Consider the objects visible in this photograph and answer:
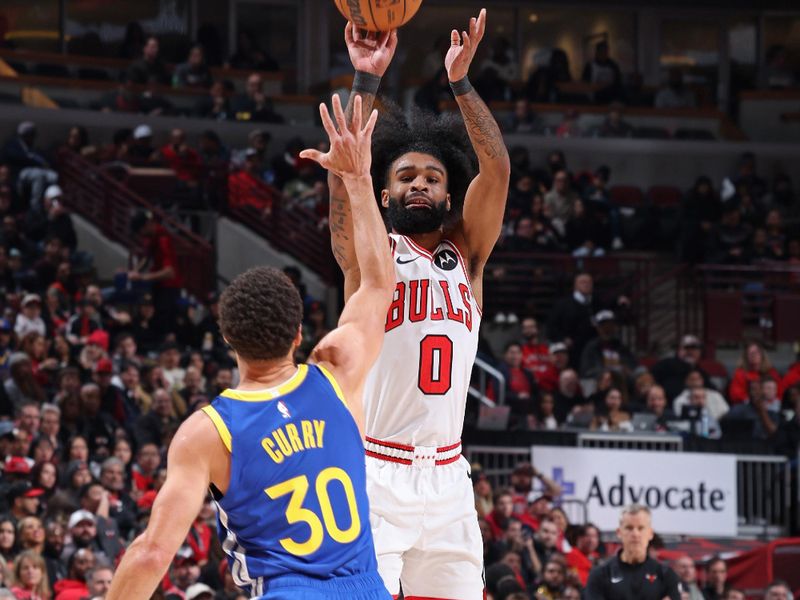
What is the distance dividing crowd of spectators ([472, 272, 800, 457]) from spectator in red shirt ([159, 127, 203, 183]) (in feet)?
16.7

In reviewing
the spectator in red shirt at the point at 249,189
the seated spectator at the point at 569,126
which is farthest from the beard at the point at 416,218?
the seated spectator at the point at 569,126

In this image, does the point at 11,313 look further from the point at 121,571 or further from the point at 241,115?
the point at 121,571

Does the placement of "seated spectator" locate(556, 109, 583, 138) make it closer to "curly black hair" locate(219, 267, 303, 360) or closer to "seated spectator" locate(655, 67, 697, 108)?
"seated spectator" locate(655, 67, 697, 108)

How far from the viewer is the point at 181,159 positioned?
19344 millimetres

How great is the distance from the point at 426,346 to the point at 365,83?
1.11 metres

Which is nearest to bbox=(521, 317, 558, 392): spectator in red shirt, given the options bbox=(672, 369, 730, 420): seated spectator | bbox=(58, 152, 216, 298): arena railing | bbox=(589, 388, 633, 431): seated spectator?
bbox=(589, 388, 633, 431): seated spectator

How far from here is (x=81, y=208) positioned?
18.6m

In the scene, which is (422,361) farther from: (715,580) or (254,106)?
(254,106)

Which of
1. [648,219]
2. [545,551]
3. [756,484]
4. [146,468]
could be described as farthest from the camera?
[648,219]

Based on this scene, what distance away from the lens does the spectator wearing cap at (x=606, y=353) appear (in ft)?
54.0

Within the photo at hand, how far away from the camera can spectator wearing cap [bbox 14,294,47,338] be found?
1400cm

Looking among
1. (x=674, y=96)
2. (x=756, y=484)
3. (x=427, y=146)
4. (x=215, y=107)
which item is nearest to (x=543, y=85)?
(x=674, y=96)

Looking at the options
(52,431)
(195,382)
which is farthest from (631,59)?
(52,431)

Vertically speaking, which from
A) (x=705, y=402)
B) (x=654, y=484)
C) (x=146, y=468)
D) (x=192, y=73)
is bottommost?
(x=654, y=484)
